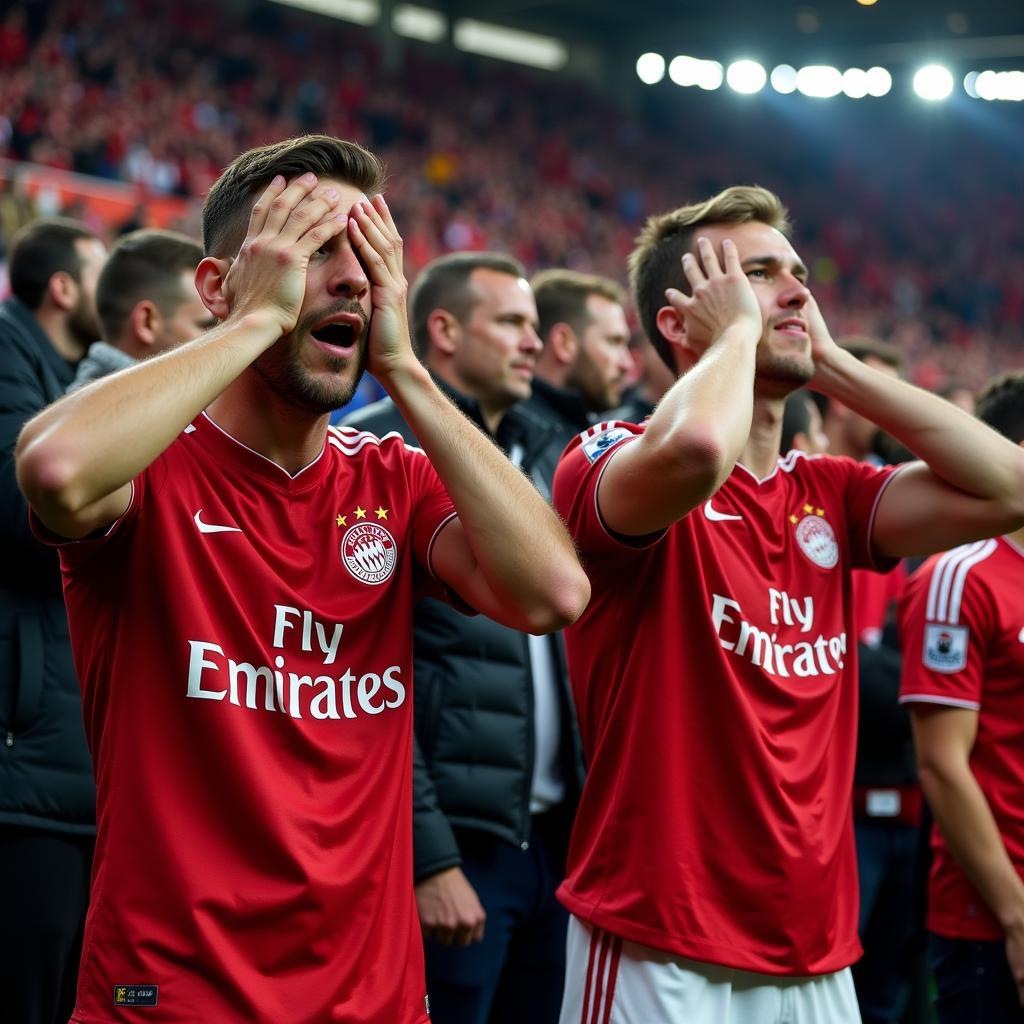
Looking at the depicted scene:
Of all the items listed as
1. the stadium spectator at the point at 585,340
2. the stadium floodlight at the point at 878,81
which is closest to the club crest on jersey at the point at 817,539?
the stadium spectator at the point at 585,340

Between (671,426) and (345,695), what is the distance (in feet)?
2.50

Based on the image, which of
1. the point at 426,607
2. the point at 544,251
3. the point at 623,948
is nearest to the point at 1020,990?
the point at 623,948

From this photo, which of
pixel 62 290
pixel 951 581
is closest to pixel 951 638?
pixel 951 581

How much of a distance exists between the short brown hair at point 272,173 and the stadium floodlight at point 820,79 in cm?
2759

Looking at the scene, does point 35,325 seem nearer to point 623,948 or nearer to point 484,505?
point 484,505

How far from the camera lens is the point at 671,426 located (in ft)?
7.84

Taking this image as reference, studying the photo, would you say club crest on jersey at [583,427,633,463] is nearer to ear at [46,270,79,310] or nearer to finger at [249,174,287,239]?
finger at [249,174,287,239]

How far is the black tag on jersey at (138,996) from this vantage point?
1.89m

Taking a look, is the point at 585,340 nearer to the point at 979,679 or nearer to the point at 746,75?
the point at 979,679

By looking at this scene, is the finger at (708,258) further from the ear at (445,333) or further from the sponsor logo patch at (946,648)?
the ear at (445,333)

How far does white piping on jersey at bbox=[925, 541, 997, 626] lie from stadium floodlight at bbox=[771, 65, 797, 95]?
26.5 m

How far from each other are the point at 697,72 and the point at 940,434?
1084 inches

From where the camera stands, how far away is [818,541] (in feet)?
9.41

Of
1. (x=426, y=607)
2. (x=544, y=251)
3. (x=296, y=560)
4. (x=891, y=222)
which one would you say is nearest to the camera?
(x=296, y=560)
